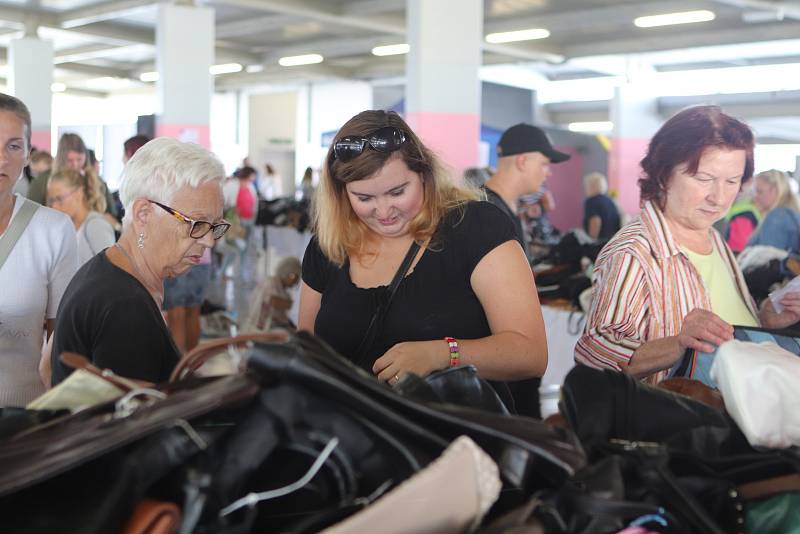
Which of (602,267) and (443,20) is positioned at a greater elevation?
(443,20)

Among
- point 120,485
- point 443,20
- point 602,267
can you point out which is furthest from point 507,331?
point 443,20

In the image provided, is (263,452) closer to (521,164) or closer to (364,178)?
(364,178)

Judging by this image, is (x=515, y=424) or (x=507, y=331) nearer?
(x=515, y=424)

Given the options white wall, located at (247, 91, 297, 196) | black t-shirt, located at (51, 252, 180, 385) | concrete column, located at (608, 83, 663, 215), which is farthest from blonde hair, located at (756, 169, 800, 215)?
white wall, located at (247, 91, 297, 196)

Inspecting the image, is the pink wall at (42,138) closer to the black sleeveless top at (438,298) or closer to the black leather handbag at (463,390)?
the black sleeveless top at (438,298)

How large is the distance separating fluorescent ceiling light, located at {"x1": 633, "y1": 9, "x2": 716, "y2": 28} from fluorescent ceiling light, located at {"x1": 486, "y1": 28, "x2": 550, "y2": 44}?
177cm

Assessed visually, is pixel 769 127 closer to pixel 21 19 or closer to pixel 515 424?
pixel 21 19

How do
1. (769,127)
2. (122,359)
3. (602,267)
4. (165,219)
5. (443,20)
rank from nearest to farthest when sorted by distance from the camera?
1. (122,359)
2. (165,219)
3. (602,267)
4. (443,20)
5. (769,127)

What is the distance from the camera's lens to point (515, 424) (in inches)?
37.7

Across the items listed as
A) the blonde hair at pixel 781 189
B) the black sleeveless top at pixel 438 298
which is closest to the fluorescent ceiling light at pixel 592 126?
the blonde hair at pixel 781 189

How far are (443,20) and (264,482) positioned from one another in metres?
9.33

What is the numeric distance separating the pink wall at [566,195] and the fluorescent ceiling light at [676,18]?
3.35 meters

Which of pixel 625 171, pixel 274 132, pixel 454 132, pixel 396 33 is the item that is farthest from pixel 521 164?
pixel 274 132

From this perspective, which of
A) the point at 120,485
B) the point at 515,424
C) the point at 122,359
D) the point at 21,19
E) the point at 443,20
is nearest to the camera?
the point at 120,485
